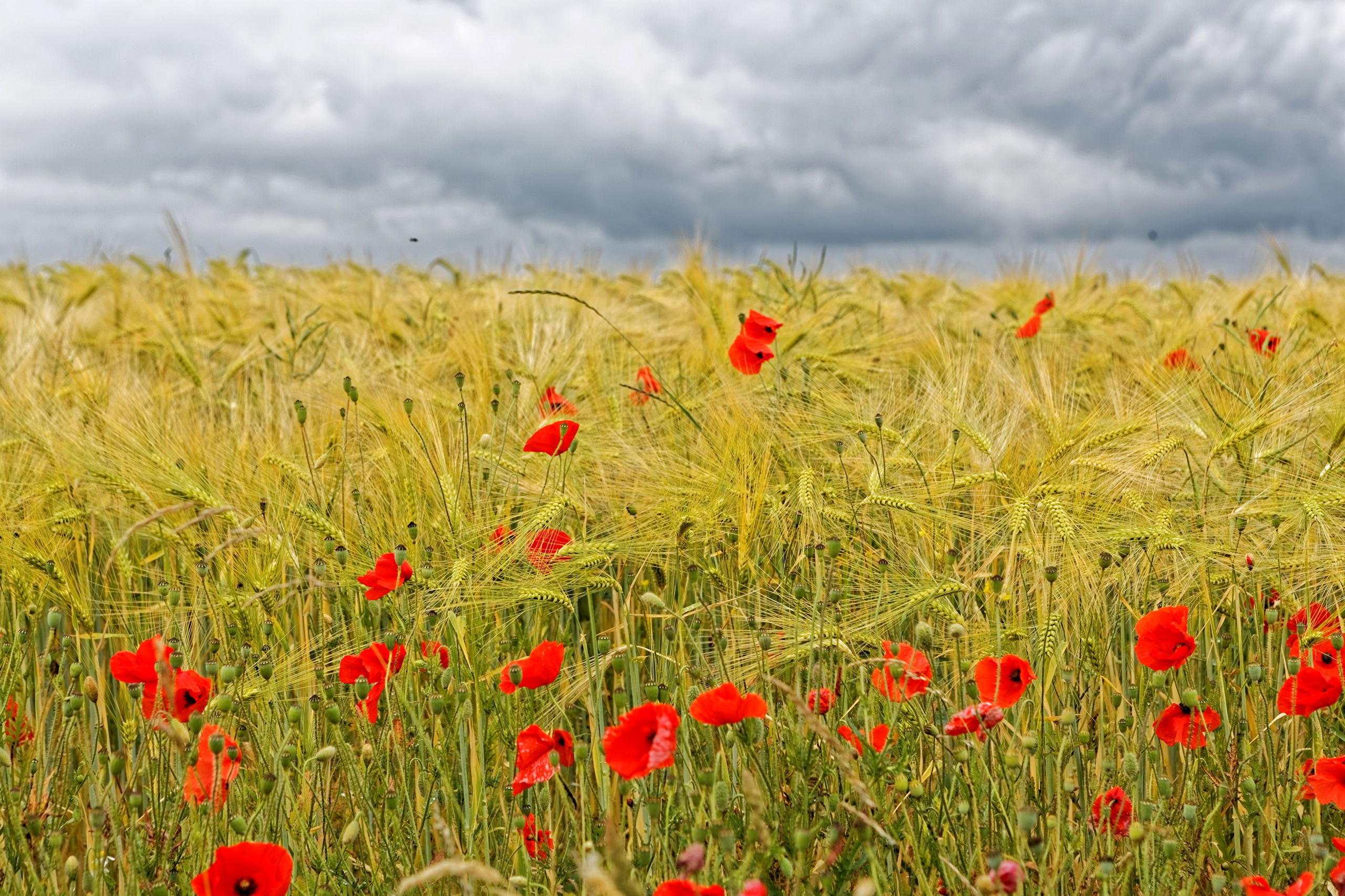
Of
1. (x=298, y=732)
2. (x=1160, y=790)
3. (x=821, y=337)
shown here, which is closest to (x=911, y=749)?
(x=1160, y=790)

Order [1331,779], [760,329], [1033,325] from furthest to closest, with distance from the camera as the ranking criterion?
[1033,325]
[760,329]
[1331,779]

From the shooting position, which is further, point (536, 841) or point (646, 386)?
point (646, 386)

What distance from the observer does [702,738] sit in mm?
1632

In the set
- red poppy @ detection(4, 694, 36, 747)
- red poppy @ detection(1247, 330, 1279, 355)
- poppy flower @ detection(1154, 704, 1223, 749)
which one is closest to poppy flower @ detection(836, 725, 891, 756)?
poppy flower @ detection(1154, 704, 1223, 749)

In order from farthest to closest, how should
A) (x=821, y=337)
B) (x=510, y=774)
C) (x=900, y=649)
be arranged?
(x=821, y=337) → (x=510, y=774) → (x=900, y=649)

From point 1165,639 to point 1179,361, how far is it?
1691 millimetres

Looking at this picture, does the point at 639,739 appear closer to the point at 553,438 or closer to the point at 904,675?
the point at 904,675

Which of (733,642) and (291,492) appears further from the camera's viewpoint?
(291,492)

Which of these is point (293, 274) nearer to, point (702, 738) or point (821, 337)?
point (821, 337)

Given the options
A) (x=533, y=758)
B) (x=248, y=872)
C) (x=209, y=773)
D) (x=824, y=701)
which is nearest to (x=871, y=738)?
(x=824, y=701)

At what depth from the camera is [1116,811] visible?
1419 mm

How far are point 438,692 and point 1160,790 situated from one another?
0.94 metres

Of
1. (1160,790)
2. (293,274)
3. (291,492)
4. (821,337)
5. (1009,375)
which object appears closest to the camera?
(1160,790)

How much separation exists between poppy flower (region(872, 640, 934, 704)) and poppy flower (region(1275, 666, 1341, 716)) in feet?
1.48
